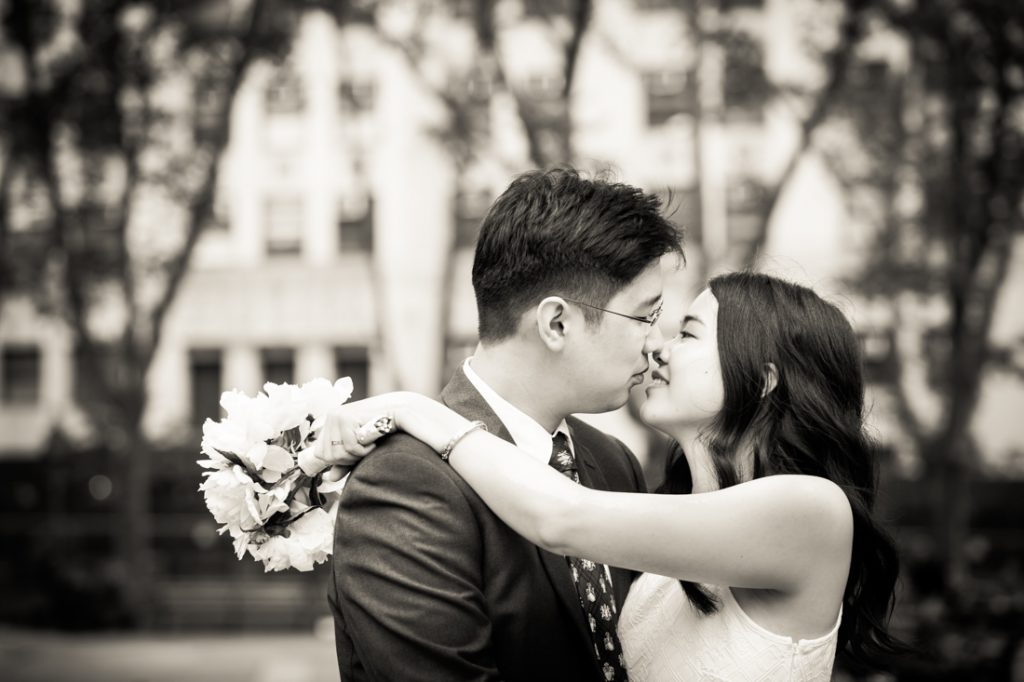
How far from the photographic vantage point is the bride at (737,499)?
2797 mm

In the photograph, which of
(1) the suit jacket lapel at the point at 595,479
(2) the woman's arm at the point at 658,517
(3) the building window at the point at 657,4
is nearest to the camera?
(2) the woman's arm at the point at 658,517

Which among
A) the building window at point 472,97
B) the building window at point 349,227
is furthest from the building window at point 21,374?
the building window at point 472,97

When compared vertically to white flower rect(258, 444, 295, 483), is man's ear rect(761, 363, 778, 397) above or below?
above

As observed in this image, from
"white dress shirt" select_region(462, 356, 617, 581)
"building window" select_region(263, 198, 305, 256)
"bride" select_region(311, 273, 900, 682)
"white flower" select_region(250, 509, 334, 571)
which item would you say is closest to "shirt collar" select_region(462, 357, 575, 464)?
"white dress shirt" select_region(462, 356, 617, 581)

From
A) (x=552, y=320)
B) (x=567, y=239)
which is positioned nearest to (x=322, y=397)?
(x=552, y=320)

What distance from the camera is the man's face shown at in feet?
10.1

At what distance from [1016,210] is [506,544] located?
436 inches

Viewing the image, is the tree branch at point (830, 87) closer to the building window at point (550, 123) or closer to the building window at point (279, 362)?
the building window at point (550, 123)

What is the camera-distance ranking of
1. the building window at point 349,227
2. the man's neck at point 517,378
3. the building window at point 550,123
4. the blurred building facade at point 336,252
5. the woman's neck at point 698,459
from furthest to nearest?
the building window at point 349,227 → the blurred building facade at point 336,252 → the building window at point 550,123 → the woman's neck at point 698,459 → the man's neck at point 517,378

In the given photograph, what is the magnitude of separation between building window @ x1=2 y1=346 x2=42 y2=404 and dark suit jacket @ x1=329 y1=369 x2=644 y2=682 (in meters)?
32.8

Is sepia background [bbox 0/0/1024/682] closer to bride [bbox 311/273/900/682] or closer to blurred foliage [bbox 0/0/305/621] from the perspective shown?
blurred foliage [bbox 0/0/305/621]

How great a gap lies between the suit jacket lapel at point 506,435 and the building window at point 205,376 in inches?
1165

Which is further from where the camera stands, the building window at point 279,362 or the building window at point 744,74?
the building window at point 279,362

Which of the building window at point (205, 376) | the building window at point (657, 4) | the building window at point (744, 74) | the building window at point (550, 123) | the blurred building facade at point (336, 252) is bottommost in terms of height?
the building window at point (205, 376)
